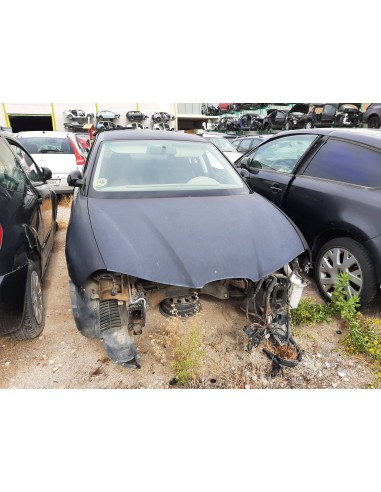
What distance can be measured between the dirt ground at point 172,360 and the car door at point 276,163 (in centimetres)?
169

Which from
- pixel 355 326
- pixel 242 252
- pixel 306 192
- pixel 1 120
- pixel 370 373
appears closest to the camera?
pixel 242 252

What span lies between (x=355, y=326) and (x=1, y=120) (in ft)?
88.3

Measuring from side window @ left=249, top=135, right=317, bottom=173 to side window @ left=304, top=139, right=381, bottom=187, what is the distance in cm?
28

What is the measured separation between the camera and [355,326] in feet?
8.54

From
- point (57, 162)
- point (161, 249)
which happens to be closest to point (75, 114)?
point (57, 162)

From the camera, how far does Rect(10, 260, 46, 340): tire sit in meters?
2.29

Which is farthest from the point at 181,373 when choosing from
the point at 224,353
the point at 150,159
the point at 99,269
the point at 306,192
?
the point at 306,192

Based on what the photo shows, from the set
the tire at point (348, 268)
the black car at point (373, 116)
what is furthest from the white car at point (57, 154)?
the black car at point (373, 116)

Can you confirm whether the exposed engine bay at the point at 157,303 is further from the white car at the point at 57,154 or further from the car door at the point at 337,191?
the white car at the point at 57,154

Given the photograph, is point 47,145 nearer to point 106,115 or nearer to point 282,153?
point 282,153

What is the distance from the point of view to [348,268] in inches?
113

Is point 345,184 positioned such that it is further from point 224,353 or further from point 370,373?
point 224,353

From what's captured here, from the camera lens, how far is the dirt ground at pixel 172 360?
221 cm

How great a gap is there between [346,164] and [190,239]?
2.00 metres
